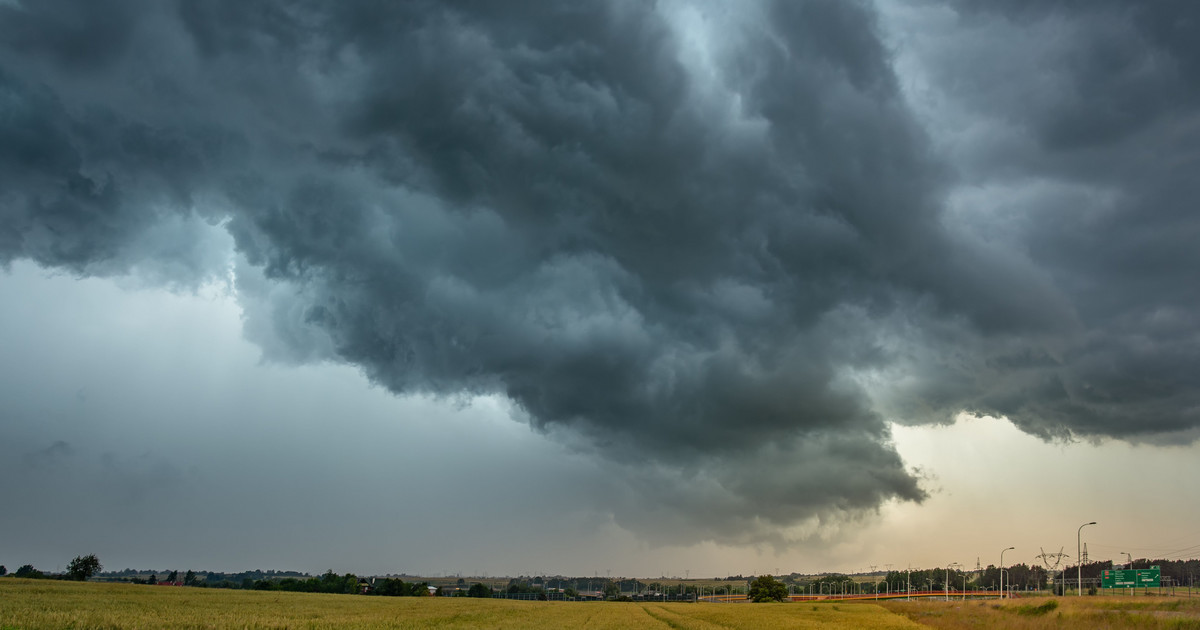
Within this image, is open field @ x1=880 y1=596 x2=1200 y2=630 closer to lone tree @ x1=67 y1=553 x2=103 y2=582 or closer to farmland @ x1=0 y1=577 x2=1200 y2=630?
farmland @ x1=0 y1=577 x2=1200 y2=630

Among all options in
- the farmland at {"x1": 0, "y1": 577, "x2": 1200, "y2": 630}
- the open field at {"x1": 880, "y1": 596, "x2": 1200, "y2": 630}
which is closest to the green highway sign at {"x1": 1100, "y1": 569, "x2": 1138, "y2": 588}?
the open field at {"x1": 880, "y1": 596, "x2": 1200, "y2": 630}

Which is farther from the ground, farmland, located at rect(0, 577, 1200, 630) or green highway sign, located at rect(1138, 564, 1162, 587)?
farmland, located at rect(0, 577, 1200, 630)

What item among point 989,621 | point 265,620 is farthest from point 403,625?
point 989,621

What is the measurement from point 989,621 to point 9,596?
10201 cm

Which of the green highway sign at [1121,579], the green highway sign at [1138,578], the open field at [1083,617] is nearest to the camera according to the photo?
the open field at [1083,617]

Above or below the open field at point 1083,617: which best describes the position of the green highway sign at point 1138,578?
below

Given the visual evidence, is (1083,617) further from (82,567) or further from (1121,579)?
(82,567)

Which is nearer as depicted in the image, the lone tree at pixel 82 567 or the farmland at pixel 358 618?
the farmland at pixel 358 618

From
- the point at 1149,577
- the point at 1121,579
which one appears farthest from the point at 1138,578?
the point at 1121,579

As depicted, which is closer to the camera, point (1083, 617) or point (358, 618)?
point (358, 618)

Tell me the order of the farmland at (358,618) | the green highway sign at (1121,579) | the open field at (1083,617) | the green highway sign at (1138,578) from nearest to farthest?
the farmland at (358,618) < the open field at (1083,617) < the green highway sign at (1138,578) < the green highway sign at (1121,579)

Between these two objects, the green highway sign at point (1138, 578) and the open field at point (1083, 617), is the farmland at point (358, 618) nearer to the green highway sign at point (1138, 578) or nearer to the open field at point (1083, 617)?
the open field at point (1083, 617)

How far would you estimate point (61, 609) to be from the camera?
6009 centimetres

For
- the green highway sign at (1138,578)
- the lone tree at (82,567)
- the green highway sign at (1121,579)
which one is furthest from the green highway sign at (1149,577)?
the lone tree at (82,567)
